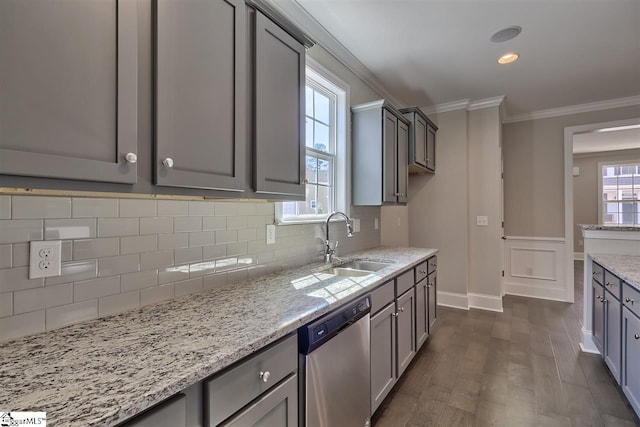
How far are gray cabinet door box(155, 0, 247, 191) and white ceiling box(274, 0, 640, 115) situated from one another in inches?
41.0

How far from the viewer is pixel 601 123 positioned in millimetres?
4164

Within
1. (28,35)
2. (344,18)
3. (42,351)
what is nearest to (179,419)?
(42,351)

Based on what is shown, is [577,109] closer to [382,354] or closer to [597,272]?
[597,272]

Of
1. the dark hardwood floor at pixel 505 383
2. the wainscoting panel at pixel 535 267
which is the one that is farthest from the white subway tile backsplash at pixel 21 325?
the wainscoting panel at pixel 535 267

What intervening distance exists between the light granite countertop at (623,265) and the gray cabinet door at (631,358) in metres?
0.21

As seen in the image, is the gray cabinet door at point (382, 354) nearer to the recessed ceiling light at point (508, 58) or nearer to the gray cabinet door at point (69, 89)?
the gray cabinet door at point (69, 89)

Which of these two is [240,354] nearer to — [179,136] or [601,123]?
[179,136]

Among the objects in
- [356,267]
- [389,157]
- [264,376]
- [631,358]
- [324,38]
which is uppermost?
[324,38]

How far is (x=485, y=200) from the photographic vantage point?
4.10m

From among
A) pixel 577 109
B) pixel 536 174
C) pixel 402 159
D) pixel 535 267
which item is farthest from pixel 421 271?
pixel 577 109

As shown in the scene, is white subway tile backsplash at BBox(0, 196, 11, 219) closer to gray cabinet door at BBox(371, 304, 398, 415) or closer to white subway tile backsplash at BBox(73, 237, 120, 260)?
white subway tile backsplash at BBox(73, 237, 120, 260)

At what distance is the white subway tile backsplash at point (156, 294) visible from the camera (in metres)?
1.29

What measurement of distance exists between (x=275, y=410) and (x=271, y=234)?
106 cm

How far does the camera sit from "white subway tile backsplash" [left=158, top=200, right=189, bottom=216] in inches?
53.7
